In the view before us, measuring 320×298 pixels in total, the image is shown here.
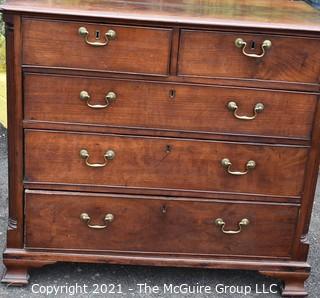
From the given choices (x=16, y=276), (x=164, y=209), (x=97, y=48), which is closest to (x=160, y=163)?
→ (x=164, y=209)

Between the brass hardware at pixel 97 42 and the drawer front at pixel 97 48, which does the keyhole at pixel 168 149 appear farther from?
the brass hardware at pixel 97 42

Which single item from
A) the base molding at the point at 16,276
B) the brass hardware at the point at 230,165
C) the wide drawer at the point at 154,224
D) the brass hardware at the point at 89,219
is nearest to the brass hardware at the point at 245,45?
the brass hardware at the point at 230,165

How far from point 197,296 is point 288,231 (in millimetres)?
433

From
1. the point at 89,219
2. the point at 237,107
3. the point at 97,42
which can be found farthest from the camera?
the point at 89,219

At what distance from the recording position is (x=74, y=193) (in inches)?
88.0

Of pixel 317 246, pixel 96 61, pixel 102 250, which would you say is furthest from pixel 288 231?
pixel 96 61

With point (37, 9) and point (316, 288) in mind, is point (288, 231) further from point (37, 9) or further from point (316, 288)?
point (37, 9)

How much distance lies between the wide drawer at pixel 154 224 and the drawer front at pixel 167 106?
0.96 ft

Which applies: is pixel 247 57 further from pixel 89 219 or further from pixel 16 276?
pixel 16 276

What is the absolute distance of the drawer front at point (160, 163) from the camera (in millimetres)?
2170

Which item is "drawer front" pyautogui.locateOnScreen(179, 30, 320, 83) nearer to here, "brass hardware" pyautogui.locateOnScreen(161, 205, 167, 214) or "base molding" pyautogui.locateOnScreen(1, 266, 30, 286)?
"brass hardware" pyautogui.locateOnScreen(161, 205, 167, 214)

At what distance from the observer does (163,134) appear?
2.16 m

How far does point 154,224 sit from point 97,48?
0.69 m

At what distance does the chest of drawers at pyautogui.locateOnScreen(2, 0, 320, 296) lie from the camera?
2.04 m
